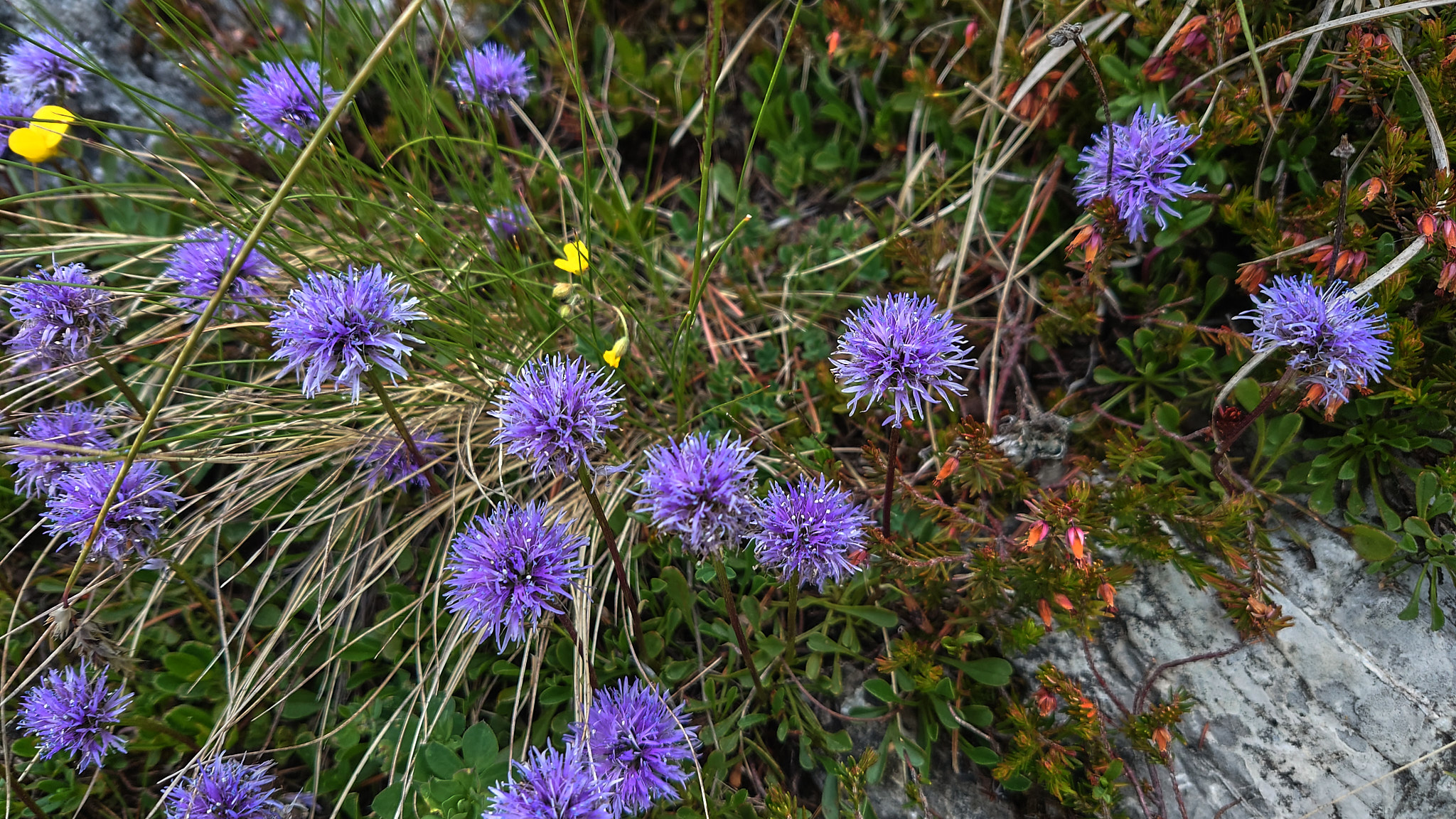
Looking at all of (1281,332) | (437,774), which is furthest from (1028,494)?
(437,774)

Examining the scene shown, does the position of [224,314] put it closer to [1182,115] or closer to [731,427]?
[731,427]

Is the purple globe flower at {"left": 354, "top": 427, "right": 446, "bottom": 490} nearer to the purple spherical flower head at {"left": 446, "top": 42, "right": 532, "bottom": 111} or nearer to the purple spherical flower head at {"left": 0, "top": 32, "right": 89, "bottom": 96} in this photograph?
the purple spherical flower head at {"left": 446, "top": 42, "right": 532, "bottom": 111}

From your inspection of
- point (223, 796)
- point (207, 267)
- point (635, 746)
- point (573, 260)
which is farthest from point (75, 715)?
point (573, 260)

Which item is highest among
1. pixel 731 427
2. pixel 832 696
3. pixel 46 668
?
pixel 731 427

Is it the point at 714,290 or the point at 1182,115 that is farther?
the point at 714,290

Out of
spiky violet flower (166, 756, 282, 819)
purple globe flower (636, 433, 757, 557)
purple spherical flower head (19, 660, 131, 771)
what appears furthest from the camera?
purple spherical flower head (19, 660, 131, 771)

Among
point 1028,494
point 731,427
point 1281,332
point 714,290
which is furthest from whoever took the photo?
point 714,290

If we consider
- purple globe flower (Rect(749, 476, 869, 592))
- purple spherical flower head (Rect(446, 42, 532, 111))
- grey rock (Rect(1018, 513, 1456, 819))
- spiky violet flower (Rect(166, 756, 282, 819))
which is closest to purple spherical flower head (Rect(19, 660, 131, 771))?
spiky violet flower (Rect(166, 756, 282, 819))

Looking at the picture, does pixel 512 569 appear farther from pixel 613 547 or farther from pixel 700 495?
pixel 700 495
